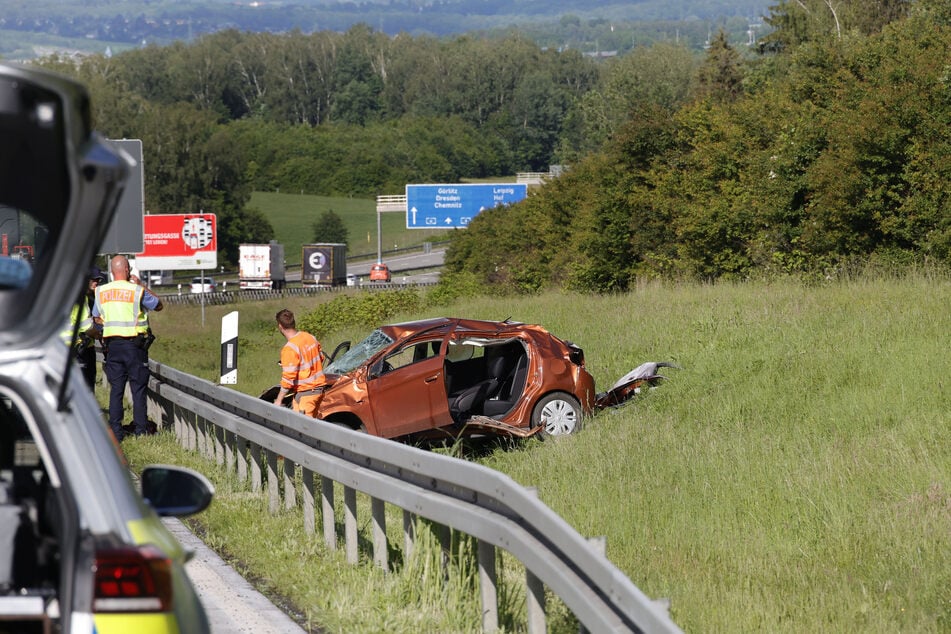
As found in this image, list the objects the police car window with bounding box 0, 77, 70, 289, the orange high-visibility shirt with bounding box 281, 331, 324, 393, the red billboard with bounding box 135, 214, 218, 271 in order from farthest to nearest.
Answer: the red billboard with bounding box 135, 214, 218, 271
the orange high-visibility shirt with bounding box 281, 331, 324, 393
the police car window with bounding box 0, 77, 70, 289

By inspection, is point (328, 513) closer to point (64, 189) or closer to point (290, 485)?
point (290, 485)

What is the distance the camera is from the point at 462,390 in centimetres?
1605

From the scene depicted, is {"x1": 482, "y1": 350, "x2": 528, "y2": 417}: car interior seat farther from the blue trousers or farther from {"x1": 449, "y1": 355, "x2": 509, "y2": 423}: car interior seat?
the blue trousers

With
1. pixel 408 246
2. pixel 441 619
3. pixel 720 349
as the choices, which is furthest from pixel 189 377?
pixel 408 246

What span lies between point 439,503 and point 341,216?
14804cm

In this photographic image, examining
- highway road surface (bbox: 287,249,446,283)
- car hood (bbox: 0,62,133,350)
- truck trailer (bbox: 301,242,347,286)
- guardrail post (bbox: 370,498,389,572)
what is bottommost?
highway road surface (bbox: 287,249,446,283)

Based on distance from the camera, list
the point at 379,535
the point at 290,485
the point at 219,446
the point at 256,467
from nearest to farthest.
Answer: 1. the point at 379,535
2. the point at 290,485
3. the point at 256,467
4. the point at 219,446

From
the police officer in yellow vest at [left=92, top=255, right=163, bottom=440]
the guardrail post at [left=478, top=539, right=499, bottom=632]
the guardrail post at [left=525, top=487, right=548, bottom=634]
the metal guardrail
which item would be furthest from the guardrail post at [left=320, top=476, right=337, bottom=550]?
the police officer in yellow vest at [left=92, top=255, right=163, bottom=440]

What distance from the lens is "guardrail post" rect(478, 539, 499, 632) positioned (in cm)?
648

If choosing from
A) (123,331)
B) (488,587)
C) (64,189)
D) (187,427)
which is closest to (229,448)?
(187,427)

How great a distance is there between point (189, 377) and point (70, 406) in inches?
412

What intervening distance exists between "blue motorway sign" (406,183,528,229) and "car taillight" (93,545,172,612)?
Result: 2749 inches

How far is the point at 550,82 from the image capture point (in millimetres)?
187000

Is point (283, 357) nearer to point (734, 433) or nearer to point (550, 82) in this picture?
point (734, 433)
